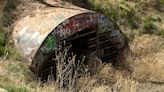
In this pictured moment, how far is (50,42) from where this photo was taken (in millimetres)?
8602

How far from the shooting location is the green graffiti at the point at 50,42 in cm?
855

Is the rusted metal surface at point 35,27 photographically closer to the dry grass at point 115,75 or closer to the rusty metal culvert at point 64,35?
the rusty metal culvert at point 64,35

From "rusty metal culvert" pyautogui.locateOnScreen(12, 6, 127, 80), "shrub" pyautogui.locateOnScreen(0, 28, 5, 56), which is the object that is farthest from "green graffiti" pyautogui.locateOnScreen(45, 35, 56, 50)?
"shrub" pyautogui.locateOnScreen(0, 28, 5, 56)

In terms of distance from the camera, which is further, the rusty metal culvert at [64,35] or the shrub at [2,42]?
the shrub at [2,42]

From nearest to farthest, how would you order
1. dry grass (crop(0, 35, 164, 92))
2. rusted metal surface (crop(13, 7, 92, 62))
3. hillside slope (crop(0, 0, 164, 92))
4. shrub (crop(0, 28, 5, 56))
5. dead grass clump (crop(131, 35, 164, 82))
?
1. dry grass (crop(0, 35, 164, 92))
2. hillside slope (crop(0, 0, 164, 92))
3. rusted metal surface (crop(13, 7, 92, 62))
4. shrub (crop(0, 28, 5, 56))
5. dead grass clump (crop(131, 35, 164, 82))

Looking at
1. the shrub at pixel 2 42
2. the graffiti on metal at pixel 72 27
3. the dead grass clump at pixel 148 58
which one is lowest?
the dead grass clump at pixel 148 58

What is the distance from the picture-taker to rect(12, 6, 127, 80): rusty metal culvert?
8.55m

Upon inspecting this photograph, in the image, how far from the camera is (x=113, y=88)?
29.5ft

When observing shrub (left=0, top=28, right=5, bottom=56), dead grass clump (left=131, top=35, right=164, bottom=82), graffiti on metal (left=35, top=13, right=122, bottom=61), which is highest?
graffiti on metal (left=35, top=13, right=122, bottom=61)

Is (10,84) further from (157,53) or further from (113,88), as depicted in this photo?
(157,53)

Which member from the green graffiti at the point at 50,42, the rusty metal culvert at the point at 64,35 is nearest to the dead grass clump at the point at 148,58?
the rusty metal culvert at the point at 64,35

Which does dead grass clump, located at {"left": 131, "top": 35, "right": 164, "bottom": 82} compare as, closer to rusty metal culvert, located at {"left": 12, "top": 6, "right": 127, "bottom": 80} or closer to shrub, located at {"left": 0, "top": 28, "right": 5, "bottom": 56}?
rusty metal culvert, located at {"left": 12, "top": 6, "right": 127, "bottom": 80}

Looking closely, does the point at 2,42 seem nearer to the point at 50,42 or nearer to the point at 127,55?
the point at 50,42

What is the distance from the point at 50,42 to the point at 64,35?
44 cm
